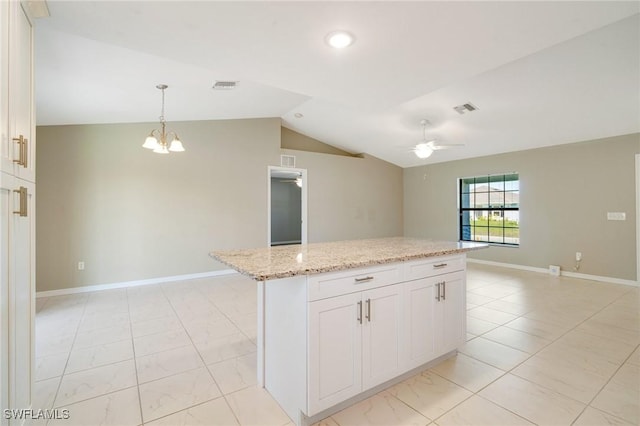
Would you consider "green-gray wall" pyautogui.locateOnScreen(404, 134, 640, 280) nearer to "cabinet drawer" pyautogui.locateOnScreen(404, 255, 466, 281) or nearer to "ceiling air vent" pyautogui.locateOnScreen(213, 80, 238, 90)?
"cabinet drawer" pyautogui.locateOnScreen(404, 255, 466, 281)

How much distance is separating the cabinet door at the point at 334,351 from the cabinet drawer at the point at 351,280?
43 mm

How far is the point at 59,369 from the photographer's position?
2.26 metres

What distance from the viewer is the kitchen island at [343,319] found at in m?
1.62

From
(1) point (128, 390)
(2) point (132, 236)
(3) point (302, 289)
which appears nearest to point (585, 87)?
(3) point (302, 289)

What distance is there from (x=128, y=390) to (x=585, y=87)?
546 centimetres

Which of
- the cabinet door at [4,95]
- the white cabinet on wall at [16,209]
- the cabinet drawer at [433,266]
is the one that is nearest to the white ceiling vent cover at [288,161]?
the cabinet drawer at [433,266]

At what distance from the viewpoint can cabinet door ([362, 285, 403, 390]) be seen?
1.82 metres

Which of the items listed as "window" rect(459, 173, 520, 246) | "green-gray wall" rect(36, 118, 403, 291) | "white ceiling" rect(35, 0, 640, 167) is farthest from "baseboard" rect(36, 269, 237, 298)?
"window" rect(459, 173, 520, 246)

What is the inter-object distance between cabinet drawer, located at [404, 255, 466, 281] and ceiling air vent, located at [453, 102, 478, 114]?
2.79m

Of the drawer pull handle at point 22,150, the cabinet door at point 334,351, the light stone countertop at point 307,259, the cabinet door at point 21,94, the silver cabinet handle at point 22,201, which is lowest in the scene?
the cabinet door at point 334,351

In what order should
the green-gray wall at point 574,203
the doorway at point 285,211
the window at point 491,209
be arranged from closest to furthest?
the green-gray wall at point 574,203
the window at point 491,209
the doorway at point 285,211

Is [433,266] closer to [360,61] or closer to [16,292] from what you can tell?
[360,61]

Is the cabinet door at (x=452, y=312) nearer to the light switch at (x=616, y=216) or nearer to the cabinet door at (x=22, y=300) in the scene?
the cabinet door at (x=22, y=300)

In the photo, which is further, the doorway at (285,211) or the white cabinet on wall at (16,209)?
the doorway at (285,211)
